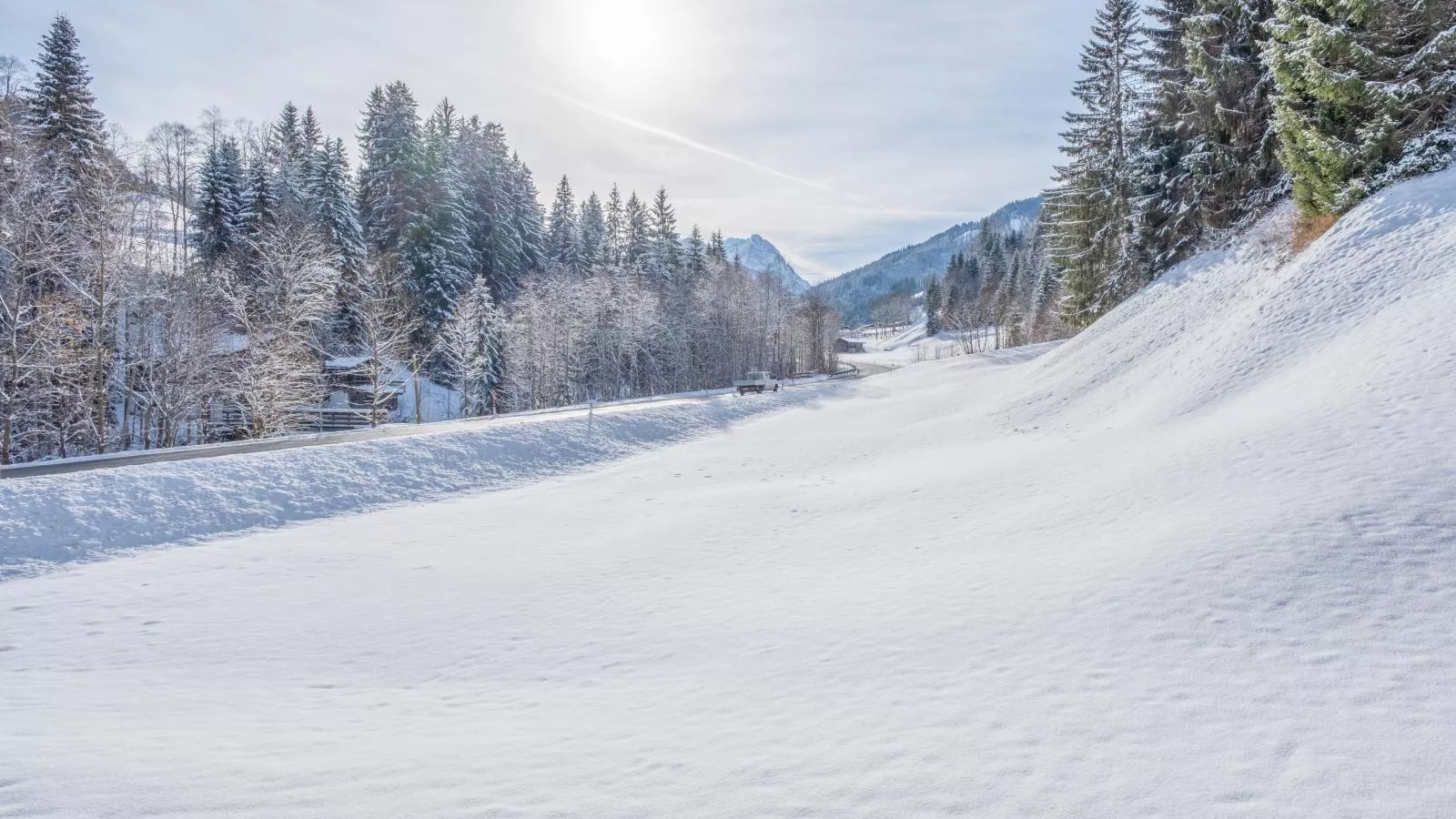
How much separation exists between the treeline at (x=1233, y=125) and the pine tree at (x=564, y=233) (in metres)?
41.3

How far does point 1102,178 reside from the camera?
32438 millimetres

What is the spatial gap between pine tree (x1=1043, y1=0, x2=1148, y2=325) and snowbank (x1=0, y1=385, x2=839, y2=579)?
1062 inches

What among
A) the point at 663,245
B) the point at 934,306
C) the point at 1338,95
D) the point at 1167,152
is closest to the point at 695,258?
the point at 663,245

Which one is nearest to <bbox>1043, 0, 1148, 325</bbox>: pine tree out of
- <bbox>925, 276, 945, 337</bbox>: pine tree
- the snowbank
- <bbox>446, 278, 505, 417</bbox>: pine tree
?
the snowbank

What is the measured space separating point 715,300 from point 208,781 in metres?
56.6

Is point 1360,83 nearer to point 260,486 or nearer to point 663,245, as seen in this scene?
point 260,486

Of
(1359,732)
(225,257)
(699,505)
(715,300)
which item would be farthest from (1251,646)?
(715,300)

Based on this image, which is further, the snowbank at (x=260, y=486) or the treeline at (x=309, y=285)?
the treeline at (x=309, y=285)

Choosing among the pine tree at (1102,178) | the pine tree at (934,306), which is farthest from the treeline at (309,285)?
the pine tree at (934,306)

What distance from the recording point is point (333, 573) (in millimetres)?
9680

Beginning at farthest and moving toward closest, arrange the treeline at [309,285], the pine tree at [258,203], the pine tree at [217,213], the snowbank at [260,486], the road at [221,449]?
the pine tree at [217,213]
the pine tree at [258,203]
the treeline at [309,285]
the road at [221,449]
the snowbank at [260,486]

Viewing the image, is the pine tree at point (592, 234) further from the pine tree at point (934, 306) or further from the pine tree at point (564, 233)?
the pine tree at point (934, 306)

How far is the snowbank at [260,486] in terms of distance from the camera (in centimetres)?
1035

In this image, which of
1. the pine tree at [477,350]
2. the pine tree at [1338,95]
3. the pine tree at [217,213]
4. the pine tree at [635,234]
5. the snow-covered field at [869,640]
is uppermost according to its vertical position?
the pine tree at [635,234]
